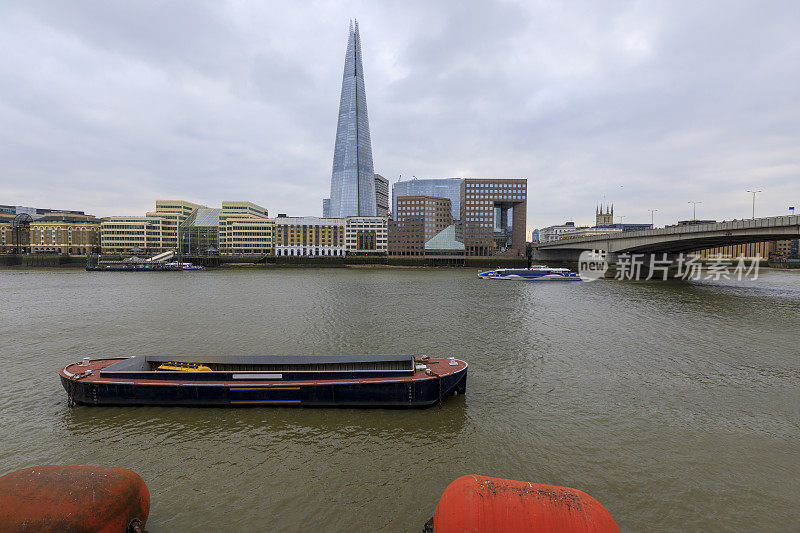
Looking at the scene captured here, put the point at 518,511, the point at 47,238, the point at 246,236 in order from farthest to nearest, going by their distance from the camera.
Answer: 1. the point at 246,236
2. the point at 47,238
3. the point at 518,511

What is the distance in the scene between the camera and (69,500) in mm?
6039

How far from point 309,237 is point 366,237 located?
1068 inches

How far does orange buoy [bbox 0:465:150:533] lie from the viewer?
18.8ft

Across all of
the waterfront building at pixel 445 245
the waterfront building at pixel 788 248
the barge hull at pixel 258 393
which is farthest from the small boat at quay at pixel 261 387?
the waterfront building at pixel 788 248

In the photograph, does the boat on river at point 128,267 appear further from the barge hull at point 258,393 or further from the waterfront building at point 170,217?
the barge hull at point 258,393

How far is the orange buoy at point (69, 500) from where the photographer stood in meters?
5.74

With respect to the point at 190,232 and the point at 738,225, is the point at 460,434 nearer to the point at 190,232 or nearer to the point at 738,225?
the point at 738,225

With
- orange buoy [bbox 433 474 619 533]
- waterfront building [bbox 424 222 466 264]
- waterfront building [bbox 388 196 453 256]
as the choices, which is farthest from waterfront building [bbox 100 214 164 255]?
orange buoy [bbox 433 474 619 533]

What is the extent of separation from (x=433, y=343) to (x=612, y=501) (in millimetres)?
15149

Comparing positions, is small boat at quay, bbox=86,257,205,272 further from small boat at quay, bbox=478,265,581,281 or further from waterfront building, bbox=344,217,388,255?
small boat at quay, bbox=478,265,581,281

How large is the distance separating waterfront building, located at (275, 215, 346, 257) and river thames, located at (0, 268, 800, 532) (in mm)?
135130

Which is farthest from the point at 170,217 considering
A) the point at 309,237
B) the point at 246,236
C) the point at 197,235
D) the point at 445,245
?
the point at 445,245

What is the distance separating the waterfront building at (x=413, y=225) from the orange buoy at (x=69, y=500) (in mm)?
158135

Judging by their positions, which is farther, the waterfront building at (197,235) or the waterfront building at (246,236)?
the waterfront building at (197,235)
